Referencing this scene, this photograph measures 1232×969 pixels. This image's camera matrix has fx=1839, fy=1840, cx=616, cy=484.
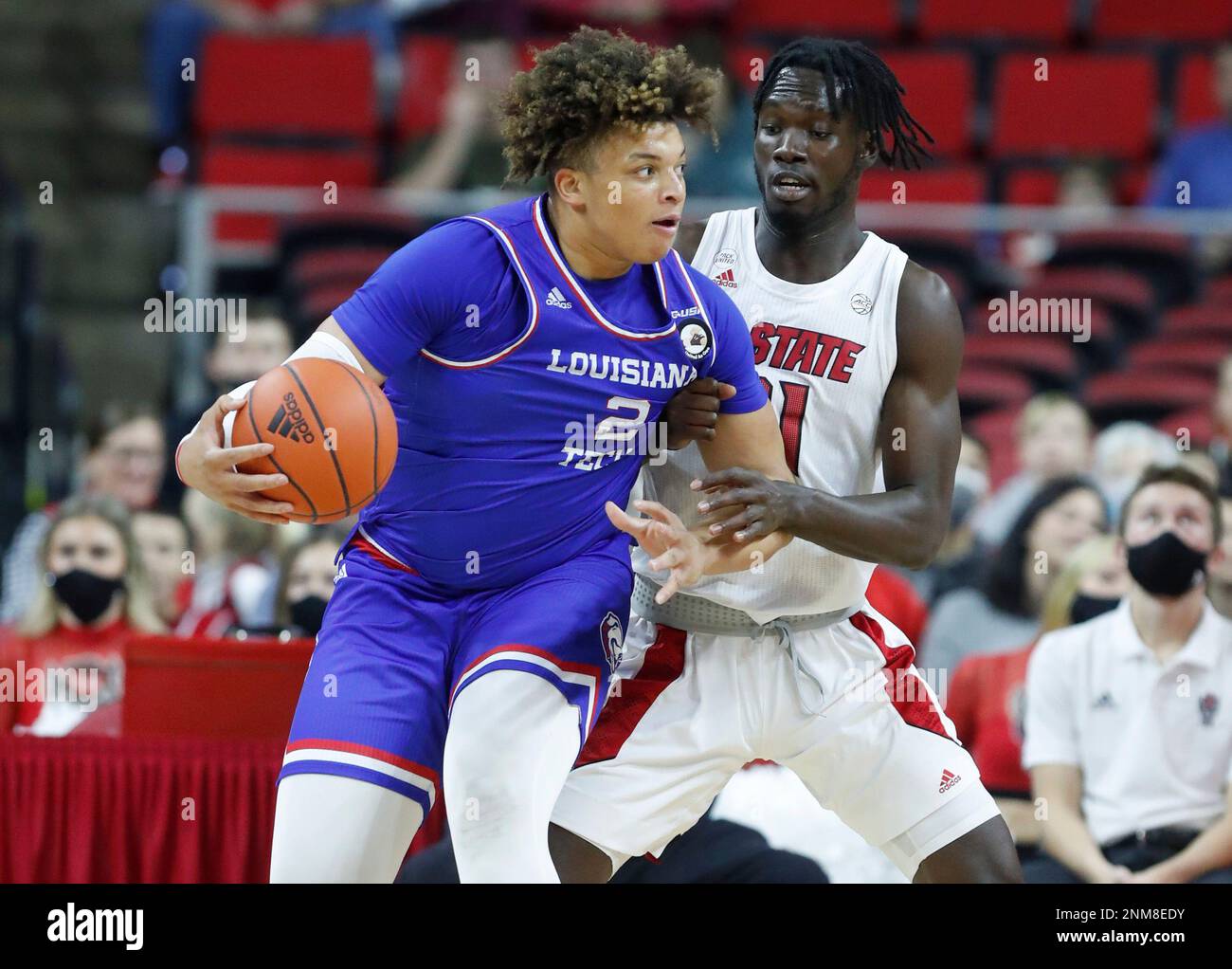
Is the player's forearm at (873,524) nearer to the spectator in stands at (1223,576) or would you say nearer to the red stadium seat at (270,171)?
the spectator in stands at (1223,576)

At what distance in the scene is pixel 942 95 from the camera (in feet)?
32.7

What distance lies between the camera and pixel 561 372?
3561 millimetres

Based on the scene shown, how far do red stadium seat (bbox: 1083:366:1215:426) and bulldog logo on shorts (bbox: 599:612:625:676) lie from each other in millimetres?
5228

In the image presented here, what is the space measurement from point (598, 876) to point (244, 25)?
7.15 meters

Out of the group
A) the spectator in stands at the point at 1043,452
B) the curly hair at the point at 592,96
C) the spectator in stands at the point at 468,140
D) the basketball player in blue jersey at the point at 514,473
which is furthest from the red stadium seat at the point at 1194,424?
the curly hair at the point at 592,96

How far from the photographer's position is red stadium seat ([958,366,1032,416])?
8578 millimetres

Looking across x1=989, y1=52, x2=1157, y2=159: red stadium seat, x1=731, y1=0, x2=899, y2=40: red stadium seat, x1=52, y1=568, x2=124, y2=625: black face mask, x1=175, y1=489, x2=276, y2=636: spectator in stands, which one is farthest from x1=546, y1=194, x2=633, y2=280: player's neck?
x1=731, y1=0, x2=899, y2=40: red stadium seat

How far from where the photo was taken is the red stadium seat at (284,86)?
958 centimetres

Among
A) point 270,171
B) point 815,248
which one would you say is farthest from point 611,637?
point 270,171

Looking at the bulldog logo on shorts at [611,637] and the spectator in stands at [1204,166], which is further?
the spectator in stands at [1204,166]

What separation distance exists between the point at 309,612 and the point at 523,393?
2204 mm

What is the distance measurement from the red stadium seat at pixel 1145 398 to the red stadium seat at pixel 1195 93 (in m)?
2.34

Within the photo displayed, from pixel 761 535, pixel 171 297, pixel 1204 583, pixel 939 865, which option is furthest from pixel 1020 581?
pixel 171 297

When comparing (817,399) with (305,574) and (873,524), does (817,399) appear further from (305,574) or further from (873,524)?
(305,574)
